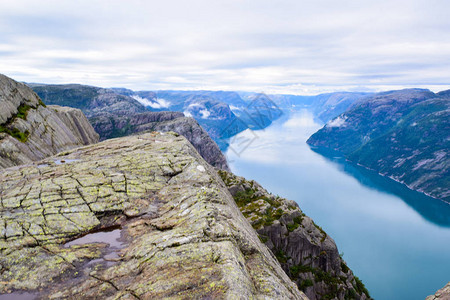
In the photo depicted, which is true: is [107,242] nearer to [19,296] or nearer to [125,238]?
[125,238]

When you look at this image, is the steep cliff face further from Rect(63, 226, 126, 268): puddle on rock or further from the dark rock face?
the dark rock face

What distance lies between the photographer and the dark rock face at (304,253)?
47.1 metres

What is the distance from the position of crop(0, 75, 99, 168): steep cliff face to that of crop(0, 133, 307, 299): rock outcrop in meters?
21.6

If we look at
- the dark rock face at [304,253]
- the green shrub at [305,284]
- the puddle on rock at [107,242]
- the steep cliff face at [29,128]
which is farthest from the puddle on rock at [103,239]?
the green shrub at [305,284]

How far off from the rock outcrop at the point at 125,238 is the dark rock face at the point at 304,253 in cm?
3004

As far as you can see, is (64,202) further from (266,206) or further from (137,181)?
(266,206)

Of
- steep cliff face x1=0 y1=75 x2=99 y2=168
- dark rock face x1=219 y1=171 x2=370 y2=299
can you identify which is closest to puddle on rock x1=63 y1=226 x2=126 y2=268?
steep cliff face x1=0 y1=75 x2=99 y2=168

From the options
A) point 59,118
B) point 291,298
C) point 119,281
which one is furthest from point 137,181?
point 59,118

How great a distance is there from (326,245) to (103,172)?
48.0 meters

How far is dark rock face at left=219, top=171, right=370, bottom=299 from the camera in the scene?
47094mm

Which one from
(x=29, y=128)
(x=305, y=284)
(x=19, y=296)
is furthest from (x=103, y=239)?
(x=29, y=128)

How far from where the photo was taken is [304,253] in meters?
49.4

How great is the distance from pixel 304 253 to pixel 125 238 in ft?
140

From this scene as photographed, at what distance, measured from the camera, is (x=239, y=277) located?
42.7ft
